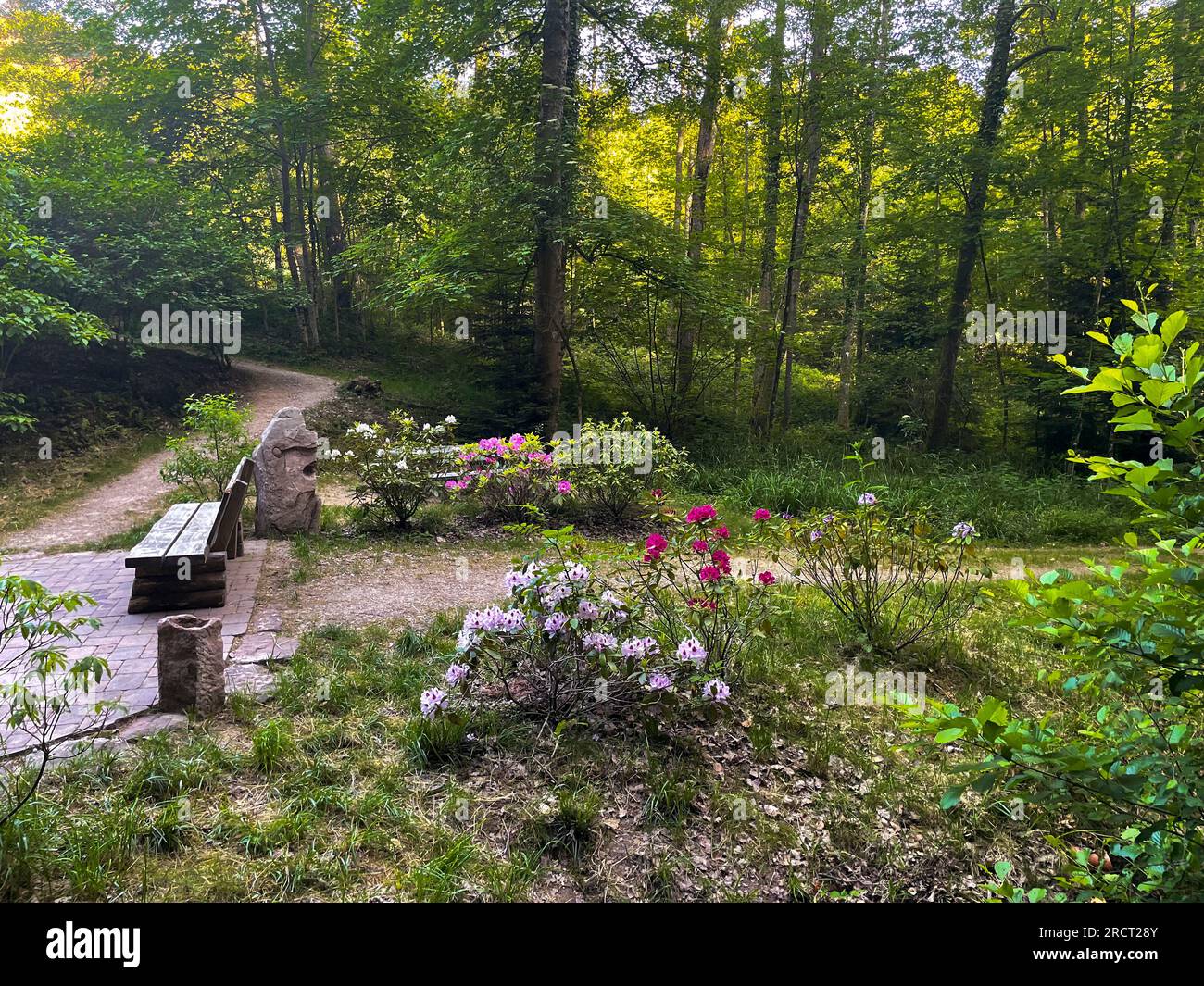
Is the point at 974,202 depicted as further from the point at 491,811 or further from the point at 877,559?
the point at 491,811

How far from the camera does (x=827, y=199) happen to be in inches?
523

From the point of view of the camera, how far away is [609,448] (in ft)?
23.4

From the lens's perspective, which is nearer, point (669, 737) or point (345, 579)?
point (669, 737)

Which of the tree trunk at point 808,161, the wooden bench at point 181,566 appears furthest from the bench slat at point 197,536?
the tree trunk at point 808,161

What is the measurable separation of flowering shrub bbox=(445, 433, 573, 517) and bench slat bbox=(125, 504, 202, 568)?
2248mm

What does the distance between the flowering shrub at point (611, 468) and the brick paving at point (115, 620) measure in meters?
3.12

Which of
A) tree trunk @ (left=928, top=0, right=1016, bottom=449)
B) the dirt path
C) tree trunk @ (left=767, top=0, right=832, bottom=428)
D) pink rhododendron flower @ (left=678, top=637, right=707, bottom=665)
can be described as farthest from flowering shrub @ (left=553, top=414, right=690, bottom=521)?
tree trunk @ (left=928, top=0, right=1016, bottom=449)

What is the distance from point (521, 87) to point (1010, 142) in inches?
320

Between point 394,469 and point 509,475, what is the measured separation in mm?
1164

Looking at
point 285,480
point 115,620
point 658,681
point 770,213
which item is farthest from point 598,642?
point 770,213

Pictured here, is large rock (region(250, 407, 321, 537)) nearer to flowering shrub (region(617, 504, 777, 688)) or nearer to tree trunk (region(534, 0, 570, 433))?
flowering shrub (region(617, 504, 777, 688))

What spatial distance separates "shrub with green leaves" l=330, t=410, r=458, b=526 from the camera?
623 centimetres

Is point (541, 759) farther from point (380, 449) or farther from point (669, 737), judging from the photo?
point (380, 449)
